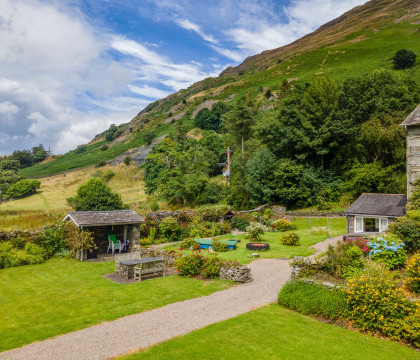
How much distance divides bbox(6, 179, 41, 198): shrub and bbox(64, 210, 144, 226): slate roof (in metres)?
51.7

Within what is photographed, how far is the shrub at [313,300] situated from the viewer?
31.0ft

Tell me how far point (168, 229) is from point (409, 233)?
54.7 feet

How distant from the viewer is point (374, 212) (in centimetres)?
2081

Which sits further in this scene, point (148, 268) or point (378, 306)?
point (148, 268)

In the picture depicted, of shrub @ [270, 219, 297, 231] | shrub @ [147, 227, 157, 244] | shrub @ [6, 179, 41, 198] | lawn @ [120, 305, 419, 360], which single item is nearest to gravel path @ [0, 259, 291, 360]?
lawn @ [120, 305, 419, 360]

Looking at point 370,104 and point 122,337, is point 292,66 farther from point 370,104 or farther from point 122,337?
point 122,337

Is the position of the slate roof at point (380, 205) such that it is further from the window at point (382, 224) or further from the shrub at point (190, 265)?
the shrub at point (190, 265)

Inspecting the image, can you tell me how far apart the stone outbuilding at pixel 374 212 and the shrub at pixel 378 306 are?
12234mm

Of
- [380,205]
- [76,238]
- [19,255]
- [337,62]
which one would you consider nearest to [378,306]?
[380,205]

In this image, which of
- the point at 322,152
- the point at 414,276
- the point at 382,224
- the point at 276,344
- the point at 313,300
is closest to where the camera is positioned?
the point at 276,344

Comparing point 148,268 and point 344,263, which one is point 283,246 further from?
point 148,268

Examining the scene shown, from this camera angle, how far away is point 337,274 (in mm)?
11727

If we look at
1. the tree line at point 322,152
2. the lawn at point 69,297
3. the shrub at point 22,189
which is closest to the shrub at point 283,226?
the tree line at point 322,152

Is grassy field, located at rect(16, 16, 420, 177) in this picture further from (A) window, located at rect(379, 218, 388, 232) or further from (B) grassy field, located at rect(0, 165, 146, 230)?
(A) window, located at rect(379, 218, 388, 232)
